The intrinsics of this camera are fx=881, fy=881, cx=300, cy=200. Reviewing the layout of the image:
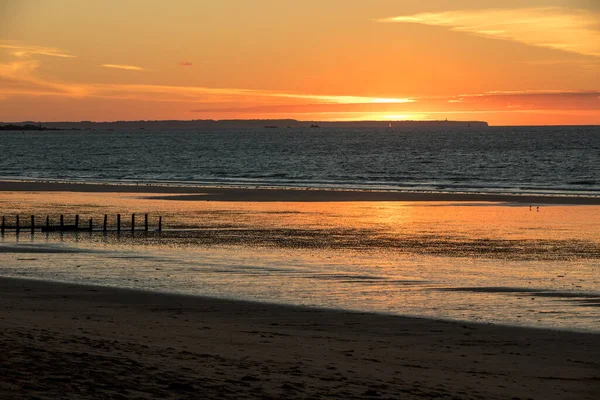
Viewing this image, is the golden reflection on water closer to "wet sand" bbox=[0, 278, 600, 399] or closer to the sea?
the sea

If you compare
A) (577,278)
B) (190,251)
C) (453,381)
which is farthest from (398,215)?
(453,381)

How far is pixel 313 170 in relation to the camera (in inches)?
4909

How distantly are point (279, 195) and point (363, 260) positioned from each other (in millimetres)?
39443

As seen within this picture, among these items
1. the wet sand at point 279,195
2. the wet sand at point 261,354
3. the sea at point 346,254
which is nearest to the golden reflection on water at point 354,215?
the sea at point 346,254

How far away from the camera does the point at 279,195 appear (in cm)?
7138

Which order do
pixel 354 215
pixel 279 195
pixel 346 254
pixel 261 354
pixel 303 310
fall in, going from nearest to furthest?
1. pixel 261 354
2. pixel 303 310
3. pixel 346 254
4. pixel 354 215
5. pixel 279 195

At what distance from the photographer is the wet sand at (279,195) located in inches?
2621

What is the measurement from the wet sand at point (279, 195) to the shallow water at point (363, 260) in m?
11.8

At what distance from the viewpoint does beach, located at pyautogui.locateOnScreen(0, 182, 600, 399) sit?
42.9 ft

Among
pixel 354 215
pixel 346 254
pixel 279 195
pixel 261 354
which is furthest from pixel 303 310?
pixel 279 195

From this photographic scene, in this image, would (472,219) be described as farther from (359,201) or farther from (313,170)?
(313,170)

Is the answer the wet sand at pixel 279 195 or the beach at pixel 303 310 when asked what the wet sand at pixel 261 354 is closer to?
the beach at pixel 303 310

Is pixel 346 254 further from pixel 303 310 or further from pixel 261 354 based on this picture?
pixel 261 354

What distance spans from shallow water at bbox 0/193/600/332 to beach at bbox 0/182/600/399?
11cm
